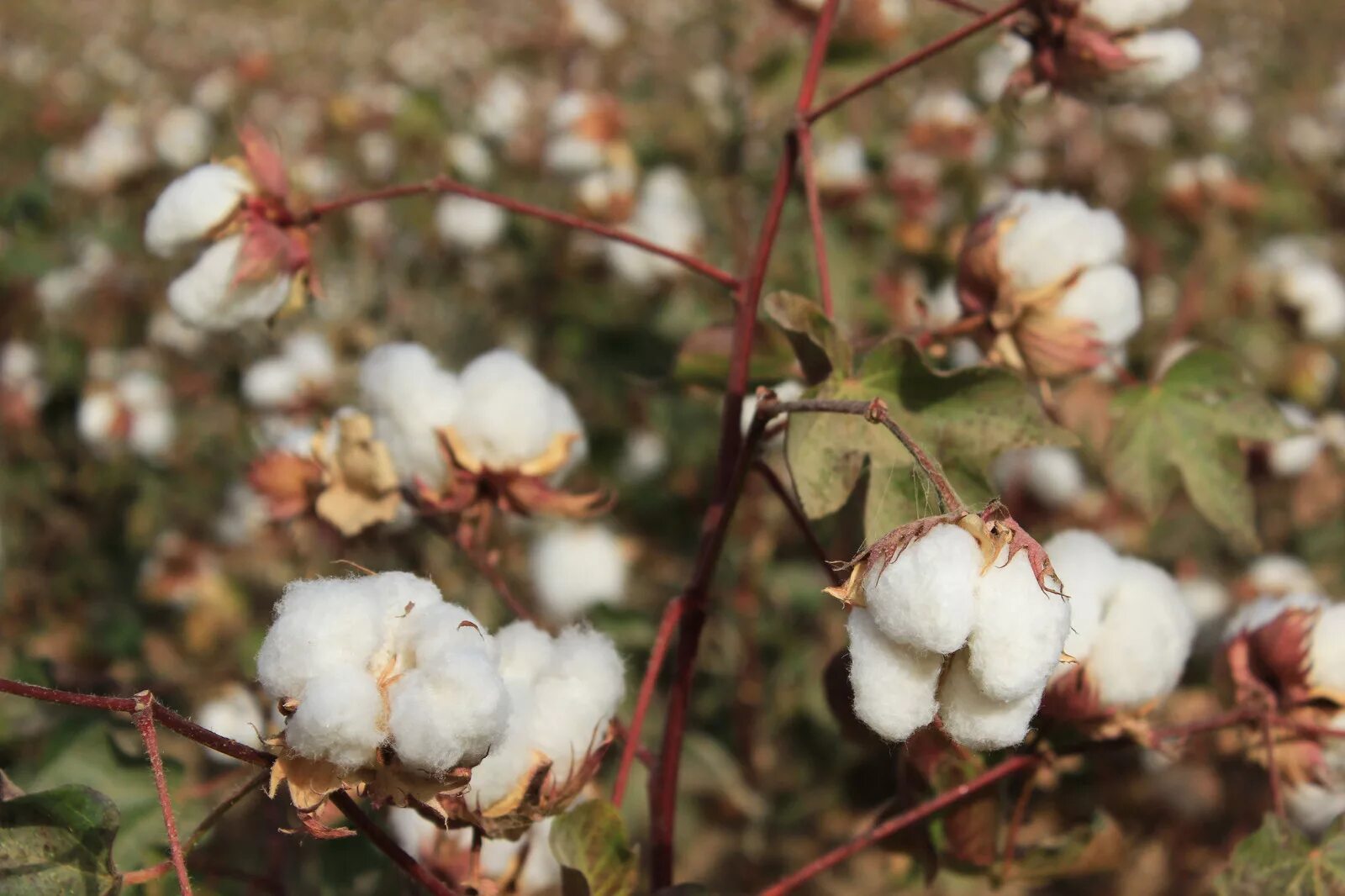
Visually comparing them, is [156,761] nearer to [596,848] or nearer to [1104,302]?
[596,848]

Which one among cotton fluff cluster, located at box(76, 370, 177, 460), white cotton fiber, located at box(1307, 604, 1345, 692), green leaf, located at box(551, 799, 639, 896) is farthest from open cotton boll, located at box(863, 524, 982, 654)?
cotton fluff cluster, located at box(76, 370, 177, 460)

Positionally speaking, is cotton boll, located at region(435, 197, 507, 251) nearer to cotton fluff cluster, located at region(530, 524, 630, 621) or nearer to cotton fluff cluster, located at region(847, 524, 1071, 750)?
cotton fluff cluster, located at region(530, 524, 630, 621)

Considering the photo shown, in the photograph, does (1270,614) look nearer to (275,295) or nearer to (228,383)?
(275,295)

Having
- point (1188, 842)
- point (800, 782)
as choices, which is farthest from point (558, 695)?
point (1188, 842)

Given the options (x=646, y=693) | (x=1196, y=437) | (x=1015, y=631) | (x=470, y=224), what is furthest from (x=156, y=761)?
(x=470, y=224)

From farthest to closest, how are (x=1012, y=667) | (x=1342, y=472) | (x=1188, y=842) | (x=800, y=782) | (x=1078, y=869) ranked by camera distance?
(x=1342, y=472)
(x=800, y=782)
(x=1188, y=842)
(x=1078, y=869)
(x=1012, y=667)
